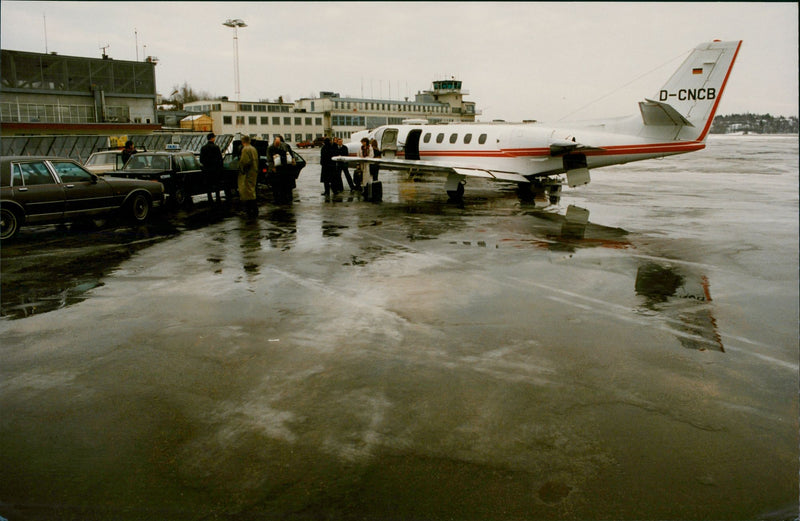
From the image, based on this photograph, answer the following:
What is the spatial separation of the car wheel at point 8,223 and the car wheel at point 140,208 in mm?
2980

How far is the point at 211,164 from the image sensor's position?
17953mm

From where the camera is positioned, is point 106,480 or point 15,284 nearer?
point 106,480

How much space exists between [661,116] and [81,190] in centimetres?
1680

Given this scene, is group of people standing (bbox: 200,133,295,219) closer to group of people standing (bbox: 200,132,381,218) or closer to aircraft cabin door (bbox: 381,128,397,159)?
group of people standing (bbox: 200,132,381,218)

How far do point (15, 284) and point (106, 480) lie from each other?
21.8ft

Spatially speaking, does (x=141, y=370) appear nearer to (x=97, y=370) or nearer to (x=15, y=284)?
(x=97, y=370)

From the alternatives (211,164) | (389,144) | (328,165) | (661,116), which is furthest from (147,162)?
(661,116)

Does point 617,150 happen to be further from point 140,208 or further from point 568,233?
point 140,208

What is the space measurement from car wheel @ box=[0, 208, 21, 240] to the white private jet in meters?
10.6

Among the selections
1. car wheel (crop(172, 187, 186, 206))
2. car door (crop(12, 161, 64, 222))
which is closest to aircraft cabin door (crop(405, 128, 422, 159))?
car wheel (crop(172, 187, 186, 206))

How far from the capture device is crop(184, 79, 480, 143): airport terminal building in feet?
330

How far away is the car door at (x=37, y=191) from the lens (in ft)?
39.1

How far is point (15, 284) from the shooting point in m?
8.70

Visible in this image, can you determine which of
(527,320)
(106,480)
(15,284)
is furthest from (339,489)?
(15,284)
